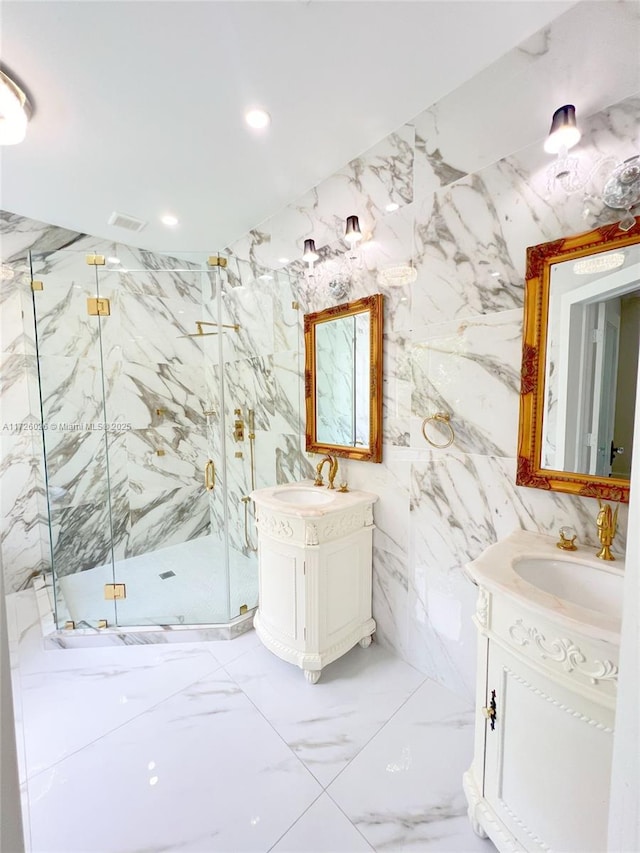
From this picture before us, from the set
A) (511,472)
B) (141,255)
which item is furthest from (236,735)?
(141,255)

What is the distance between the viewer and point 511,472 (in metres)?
1.42

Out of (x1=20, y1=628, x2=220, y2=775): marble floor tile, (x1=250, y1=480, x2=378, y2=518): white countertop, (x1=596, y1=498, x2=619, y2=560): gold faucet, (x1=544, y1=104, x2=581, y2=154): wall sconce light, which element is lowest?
(x1=20, y1=628, x2=220, y2=775): marble floor tile

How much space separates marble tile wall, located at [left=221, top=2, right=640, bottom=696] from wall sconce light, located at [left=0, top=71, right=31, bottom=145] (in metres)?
1.43

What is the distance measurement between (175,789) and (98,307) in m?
2.90

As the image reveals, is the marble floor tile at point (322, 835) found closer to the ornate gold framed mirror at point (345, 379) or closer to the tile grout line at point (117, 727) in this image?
the tile grout line at point (117, 727)

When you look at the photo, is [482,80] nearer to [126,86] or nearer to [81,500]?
[126,86]

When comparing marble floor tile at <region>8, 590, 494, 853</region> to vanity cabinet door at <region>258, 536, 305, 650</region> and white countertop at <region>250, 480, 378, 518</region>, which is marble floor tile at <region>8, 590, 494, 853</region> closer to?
vanity cabinet door at <region>258, 536, 305, 650</region>

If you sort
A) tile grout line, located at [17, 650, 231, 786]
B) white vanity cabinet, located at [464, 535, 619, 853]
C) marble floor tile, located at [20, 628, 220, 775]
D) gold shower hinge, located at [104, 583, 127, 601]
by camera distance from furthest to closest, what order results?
gold shower hinge, located at [104, 583, 127, 601] < marble floor tile, located at [20, 628, 220, 775] < tile grout line, located at [17, 650, 231, 786] < white vanity cabinet, located at [464, 535, 619, 853]

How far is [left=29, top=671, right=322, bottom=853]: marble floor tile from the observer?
1.13m

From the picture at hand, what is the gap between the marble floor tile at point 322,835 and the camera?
1.11 meters

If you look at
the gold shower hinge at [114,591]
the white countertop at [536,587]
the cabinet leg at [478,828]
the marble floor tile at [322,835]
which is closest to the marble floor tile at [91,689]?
the gold shower hinge at [114,591]

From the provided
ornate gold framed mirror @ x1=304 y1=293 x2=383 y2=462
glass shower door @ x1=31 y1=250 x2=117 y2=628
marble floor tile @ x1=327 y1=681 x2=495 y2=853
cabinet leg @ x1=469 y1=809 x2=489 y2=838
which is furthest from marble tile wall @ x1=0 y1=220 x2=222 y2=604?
cabinet leg @ x1=469 y1=809 x2=489 y2=838

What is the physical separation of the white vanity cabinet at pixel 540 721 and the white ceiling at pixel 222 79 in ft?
6.23

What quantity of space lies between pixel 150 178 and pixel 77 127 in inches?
16.3
